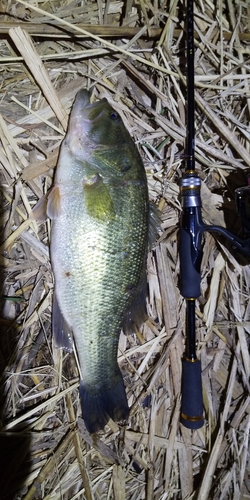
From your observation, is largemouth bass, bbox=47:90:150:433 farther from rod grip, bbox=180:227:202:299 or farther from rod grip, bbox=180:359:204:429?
rod grip, bbox=180:359:204:429

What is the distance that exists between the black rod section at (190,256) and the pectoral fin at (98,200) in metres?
0.42

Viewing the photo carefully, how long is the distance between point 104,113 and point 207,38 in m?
0.82

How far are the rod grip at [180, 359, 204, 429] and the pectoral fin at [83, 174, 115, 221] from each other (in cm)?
91

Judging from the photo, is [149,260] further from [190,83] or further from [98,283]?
[190,83]

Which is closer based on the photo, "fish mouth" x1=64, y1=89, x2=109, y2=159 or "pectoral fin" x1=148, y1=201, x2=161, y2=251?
"fish mouth" x1=64, y1=89, x2=109, y2=159

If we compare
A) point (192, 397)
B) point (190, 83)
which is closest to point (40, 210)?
point (190, 83)

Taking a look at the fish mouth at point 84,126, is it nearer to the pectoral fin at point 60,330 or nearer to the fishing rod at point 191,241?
the fishing rod at point 191,241

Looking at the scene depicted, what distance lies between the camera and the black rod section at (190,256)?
180cm

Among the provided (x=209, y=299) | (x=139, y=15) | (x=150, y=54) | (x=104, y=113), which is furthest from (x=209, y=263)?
(x=139, y=15)

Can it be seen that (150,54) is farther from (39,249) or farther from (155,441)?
(155,441)

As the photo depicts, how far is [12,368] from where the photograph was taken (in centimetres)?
190

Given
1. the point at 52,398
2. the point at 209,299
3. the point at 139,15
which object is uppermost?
the point at 139,15

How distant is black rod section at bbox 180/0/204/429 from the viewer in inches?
71.0

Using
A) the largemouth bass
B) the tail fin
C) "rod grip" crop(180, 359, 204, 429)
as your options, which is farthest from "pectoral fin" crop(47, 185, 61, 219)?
"rod grip" crop(180, 359, 204, 429)
